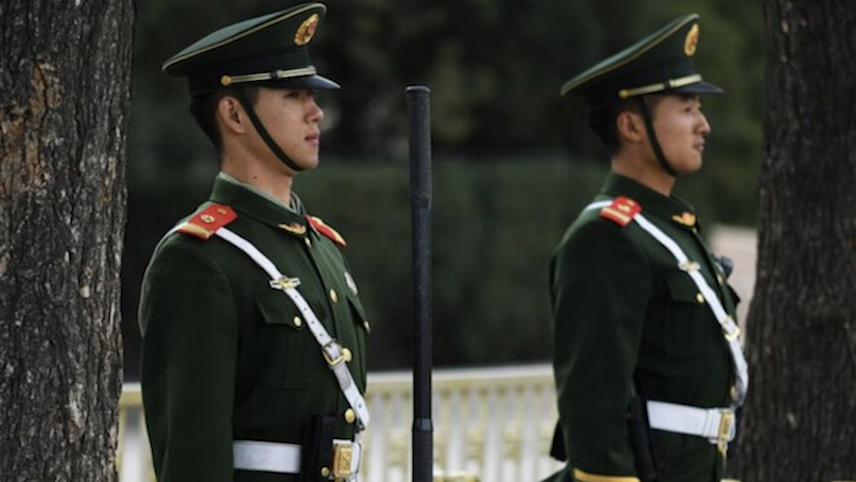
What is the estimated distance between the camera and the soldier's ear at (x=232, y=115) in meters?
4.32

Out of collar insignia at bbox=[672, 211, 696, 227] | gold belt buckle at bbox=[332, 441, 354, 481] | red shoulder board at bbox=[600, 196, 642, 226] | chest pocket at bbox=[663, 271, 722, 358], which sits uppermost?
red shoulder board at bbox=[600, 196, 642, 226]

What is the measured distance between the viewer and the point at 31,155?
3.82 m

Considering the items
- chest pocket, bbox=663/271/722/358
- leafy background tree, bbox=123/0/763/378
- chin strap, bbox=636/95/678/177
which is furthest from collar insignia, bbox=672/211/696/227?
leafy background tree, bbox=123/0/763/378

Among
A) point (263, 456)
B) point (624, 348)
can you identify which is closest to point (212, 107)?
point (263, 456)

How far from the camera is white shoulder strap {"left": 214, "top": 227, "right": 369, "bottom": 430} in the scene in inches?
164

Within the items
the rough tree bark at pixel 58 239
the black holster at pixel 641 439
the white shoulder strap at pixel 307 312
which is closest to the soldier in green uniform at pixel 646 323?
the black holster at pixel 641 439

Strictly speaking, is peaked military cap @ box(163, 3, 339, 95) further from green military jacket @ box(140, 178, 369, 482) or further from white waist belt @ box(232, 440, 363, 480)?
white waist belt @ box(232, 440, 363, 480)

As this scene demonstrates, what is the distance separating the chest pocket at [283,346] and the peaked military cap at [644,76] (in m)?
1.71

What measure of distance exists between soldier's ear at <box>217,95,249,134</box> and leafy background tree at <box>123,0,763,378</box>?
13.0m

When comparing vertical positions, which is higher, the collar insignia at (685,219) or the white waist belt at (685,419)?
the collar insignia at (685,219)

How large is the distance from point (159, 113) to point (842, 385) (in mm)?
12441

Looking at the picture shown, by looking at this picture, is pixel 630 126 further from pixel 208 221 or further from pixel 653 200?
pixel 208 221

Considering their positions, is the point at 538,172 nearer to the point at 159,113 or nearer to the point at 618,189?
the point at 159,113

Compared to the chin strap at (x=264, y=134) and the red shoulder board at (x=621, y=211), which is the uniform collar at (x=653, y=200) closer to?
the red shoulder board at (x=621, y=211)
